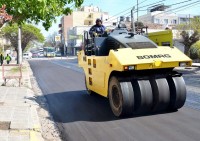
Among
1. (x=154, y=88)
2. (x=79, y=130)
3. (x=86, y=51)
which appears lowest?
(x=79, y=130)

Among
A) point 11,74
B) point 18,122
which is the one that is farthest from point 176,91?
point 11,74

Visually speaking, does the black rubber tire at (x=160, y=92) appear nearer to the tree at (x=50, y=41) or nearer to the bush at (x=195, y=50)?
the bush at (x=195, y=50)

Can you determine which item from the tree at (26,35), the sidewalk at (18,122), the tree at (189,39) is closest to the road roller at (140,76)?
the sidewalk at (18,122)

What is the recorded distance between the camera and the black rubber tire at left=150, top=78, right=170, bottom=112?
904 cm

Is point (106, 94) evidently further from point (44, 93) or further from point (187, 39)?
point (187, 39)

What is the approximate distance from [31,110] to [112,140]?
3.74 meters

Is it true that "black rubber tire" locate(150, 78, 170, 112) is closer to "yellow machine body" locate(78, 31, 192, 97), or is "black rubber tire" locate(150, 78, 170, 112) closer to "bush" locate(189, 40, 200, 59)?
"yellow machine body" locate(78, 31, 192, 97)

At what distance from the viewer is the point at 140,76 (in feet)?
29.7

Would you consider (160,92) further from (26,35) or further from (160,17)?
(160,17)

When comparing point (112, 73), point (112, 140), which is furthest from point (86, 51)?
point (112, 140)

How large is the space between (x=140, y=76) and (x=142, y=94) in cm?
50

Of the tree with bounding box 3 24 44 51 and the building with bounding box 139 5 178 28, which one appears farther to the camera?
the building with bounding box 139 5 178 28

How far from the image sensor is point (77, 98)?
515 inches

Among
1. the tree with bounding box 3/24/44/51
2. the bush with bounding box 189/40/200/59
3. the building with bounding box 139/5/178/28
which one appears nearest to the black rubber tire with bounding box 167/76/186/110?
the bush with bounding box 189/40/200/59
